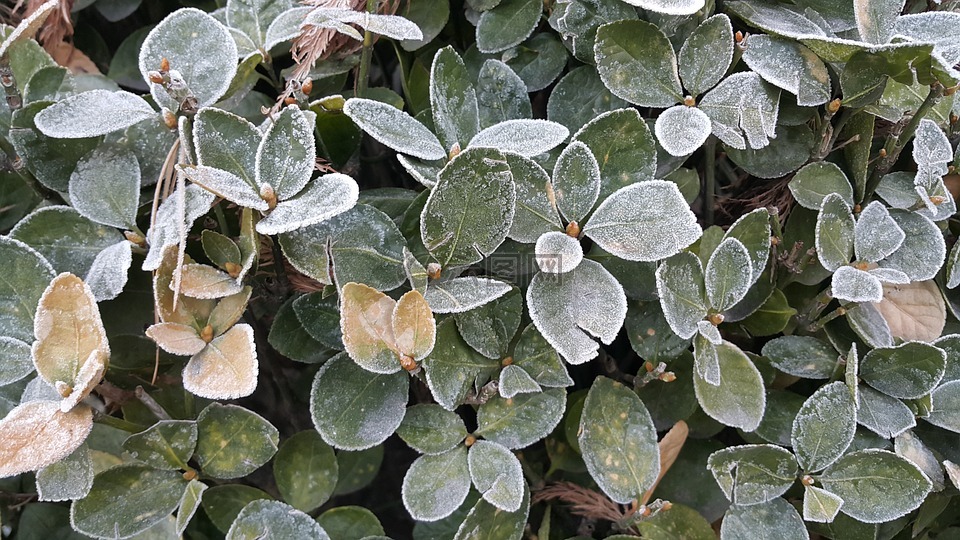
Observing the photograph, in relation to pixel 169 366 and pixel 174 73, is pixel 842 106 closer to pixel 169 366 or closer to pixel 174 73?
pixel 174 73

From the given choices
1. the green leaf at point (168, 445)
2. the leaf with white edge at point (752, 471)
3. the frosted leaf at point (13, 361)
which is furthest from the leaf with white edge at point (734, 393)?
the frosted leaf at point (13, 361)

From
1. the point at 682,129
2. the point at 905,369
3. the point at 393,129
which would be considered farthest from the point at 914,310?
the point at 393,129

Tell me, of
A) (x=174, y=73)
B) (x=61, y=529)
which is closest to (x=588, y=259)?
(x=174, y=73)

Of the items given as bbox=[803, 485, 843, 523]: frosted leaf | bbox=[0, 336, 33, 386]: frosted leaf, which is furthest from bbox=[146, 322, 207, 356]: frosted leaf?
bbox=[803, 485, 843, 523]: frosted leaf

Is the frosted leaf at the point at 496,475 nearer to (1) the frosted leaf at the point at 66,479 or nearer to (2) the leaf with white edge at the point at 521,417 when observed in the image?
(2) the leaf with white edge at the point at 521,417

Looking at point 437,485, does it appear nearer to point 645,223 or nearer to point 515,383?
point 515,383
